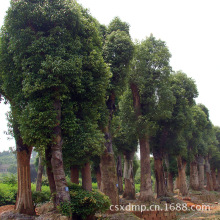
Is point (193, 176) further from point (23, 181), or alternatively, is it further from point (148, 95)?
point (23, 181)

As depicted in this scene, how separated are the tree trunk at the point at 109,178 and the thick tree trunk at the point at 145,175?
417 centimetres

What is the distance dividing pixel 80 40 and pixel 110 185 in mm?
7259

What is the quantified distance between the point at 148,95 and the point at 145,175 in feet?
18.2

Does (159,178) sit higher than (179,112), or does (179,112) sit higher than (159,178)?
(179,112)

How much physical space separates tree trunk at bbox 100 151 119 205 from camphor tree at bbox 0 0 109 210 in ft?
11.1

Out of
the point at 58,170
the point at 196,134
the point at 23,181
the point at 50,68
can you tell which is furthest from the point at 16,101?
the point at 196,134

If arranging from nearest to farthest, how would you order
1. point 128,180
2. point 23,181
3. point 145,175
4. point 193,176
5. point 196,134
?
point 23,181 → point 145,175 → point 128,180 → point 196,134 → point 193,176

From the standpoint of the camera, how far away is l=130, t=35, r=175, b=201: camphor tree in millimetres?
16906

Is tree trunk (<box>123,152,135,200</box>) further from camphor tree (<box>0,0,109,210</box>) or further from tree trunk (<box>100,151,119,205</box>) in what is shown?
camphor tree (<box>0,0,109,210</box>)

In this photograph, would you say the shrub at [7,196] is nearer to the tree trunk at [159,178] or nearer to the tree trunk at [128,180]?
the tree trunk at [128,180]

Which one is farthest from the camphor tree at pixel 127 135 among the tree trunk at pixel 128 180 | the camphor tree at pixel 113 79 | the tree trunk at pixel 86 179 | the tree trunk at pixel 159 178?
the tree trunk at pixel 86 179

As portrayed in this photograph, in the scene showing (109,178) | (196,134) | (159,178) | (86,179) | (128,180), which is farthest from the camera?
(196,134)

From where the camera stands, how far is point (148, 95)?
58.2 ft

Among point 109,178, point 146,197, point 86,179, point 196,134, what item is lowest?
point 146,197
